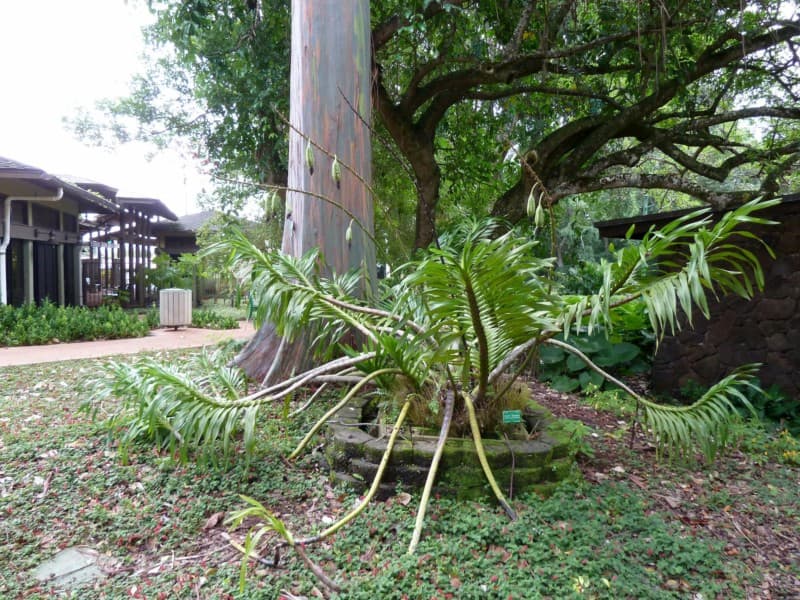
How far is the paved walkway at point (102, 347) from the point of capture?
6525mm

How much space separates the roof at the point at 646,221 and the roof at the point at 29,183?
8.89 meters

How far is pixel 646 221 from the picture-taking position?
14.8 ft

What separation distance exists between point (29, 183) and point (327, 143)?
29.7ft

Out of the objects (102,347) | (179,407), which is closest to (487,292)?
(179,407)

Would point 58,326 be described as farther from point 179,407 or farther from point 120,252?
point 179,407

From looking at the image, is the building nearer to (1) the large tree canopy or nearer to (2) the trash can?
(2) the trash can

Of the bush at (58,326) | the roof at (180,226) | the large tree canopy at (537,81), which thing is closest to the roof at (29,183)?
the bush at (58,326)

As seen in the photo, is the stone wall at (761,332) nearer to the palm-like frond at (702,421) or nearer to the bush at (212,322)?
the palm-like frond at (702,421)

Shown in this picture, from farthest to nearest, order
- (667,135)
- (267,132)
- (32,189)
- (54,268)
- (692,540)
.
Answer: (54,268)
(32,189)
(267,132)
(667,135)
(692,540)

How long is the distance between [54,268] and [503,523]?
1326 centimetres

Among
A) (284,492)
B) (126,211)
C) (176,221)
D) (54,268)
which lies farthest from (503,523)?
(176,221)

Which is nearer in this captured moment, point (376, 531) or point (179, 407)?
point (376, 531)

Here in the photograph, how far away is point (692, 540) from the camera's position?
2.00 meters

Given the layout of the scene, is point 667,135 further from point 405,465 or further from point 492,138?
point 405,465
